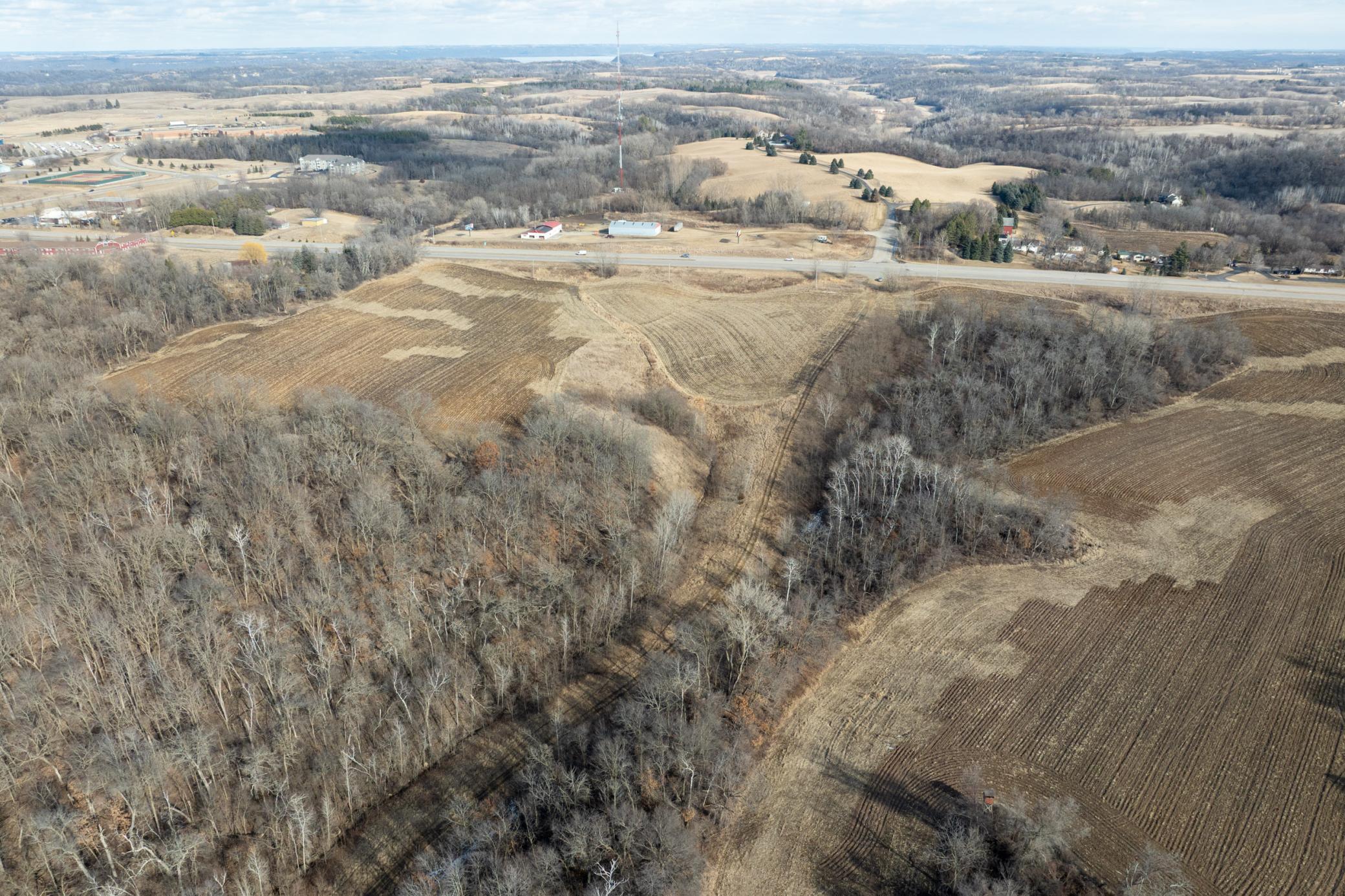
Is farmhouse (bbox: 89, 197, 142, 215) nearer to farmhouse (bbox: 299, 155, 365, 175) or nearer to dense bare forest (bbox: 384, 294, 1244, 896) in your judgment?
farmhouse (bbox: 299, 155, 365, 175)

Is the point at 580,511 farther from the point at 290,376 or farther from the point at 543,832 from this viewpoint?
the point at 290,376

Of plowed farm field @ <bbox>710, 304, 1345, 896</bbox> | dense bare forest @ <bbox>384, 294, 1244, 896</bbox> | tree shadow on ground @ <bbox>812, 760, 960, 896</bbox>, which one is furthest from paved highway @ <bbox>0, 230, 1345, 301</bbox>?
tree shadow on ground @ <bbox>812, 760, 960, 896</bbox>

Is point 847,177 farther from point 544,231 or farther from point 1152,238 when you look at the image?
point 544,231

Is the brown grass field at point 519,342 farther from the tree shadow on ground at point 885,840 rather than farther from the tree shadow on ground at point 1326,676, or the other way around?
the tree shadow on ground at point 1326,676

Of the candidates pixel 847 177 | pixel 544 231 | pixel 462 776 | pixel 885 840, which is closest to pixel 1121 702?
pixel 885 840

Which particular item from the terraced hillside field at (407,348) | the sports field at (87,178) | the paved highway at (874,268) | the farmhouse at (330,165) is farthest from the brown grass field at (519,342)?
the sports field at (87,178)

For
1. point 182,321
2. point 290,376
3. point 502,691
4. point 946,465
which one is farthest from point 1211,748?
point 182,321
